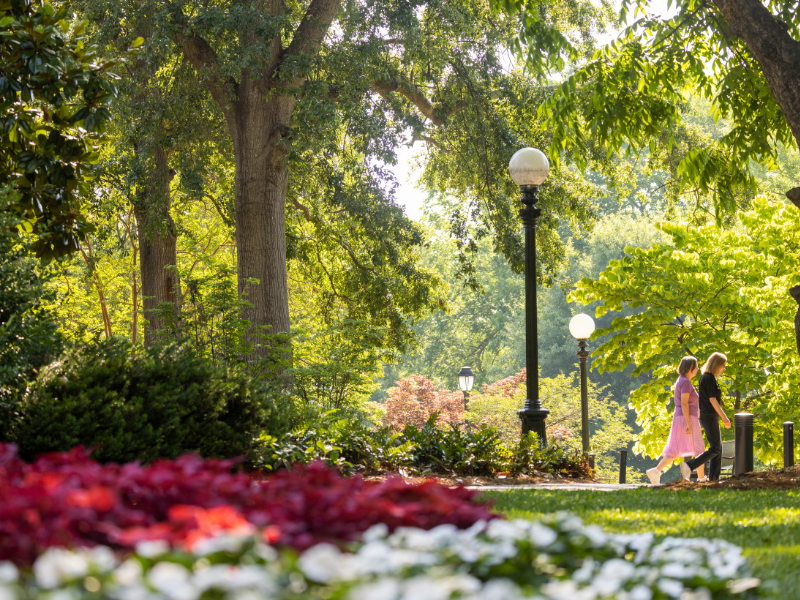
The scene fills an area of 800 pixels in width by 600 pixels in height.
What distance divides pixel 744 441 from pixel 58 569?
28.8 feet

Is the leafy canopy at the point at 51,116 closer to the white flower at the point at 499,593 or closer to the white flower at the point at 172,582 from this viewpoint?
the white flower at the point at 172,582

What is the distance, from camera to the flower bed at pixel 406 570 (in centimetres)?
178

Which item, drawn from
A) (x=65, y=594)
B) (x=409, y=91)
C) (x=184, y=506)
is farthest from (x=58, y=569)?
(x=409, y=91)

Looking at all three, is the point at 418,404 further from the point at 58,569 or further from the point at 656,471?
the point at 58,569

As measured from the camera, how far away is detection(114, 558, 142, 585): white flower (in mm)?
1768

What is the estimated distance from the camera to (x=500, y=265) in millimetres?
50469

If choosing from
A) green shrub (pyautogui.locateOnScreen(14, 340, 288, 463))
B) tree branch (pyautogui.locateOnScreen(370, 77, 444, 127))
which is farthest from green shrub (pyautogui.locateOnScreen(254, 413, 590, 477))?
tree branch (pyautogui.locateOnScreen(370, 77, 444, 127))

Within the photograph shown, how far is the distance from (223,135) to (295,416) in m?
8.85

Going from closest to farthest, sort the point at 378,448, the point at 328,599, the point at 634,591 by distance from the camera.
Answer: the point at 328,599 < the point at 634,591 < the point at 378,448

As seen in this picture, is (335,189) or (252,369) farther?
(335,189)

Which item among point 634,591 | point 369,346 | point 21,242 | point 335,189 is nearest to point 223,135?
point 335,189

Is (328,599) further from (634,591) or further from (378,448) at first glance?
(378,448)

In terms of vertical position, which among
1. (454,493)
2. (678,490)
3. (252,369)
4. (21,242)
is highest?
(21,242)

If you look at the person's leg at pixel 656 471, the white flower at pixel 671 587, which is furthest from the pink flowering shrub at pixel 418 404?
the white flower at pixel 671 587
